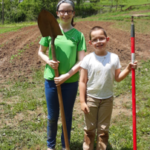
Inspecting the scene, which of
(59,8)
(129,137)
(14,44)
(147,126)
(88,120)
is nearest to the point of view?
(59,8)

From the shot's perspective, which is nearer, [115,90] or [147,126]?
[147,126]

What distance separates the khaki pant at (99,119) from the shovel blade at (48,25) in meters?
0.82

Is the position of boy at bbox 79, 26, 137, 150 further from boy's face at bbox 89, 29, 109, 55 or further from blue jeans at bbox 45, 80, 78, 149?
blue jeans at bbox 45, 80, 78, 149

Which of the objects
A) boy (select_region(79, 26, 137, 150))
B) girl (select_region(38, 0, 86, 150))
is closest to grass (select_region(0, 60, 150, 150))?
boy (select_region(79, 26, 137, 150))

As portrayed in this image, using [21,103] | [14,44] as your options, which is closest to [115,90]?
[21,103]

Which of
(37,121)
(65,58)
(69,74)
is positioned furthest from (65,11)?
(37,121)

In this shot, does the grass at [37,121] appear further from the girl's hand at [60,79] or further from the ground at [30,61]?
the girl's hand at [60,79]

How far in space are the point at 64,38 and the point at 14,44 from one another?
8.80 metres

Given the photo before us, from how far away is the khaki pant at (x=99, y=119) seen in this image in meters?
2.25

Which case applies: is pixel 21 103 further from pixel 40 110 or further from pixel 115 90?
pixel 115 90

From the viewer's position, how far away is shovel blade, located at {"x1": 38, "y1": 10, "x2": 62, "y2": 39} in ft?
6.94

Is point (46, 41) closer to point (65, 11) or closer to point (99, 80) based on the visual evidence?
point (65, 11)

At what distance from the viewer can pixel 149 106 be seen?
415cm

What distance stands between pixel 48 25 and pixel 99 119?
3.97 feet
